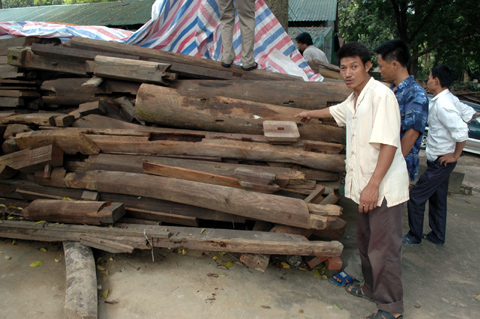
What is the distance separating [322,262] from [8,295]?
276 centimetres

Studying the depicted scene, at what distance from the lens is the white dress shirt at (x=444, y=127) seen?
3818 mm

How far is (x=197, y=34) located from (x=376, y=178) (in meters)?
3.77

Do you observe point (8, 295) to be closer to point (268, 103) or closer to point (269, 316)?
point (269, 316)

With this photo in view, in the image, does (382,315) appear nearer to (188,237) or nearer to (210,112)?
(188,237)

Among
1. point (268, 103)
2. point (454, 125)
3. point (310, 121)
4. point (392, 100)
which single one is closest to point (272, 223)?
point (310, 121)

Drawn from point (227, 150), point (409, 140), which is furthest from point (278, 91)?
point (409, 140)

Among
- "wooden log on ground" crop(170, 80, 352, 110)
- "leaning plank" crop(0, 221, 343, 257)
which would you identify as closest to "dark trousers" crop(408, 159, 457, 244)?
"wooden log on ground" crop(170, 80, 352, 110)

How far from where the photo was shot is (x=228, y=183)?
3.39m

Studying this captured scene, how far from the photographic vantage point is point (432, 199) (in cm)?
409

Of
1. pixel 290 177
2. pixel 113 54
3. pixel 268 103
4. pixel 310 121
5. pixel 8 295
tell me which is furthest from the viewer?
pixel 113 54

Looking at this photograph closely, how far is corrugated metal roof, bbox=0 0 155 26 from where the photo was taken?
479 inches

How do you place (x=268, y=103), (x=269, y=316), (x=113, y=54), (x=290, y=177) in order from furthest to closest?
(x=113, y=54) < (x=268, y=103) < (x=290, y=177) < (x=269, y=316)

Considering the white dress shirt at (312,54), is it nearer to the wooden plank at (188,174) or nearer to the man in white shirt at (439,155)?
the man in white shirt at (439,155)

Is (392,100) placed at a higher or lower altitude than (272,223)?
higher
